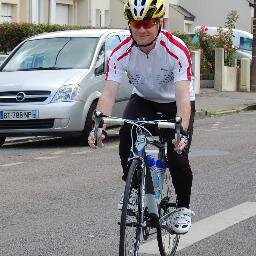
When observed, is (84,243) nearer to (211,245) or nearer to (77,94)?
(211,245)

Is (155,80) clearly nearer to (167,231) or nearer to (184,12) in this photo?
(167,231)

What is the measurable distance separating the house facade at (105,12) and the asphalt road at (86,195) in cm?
738

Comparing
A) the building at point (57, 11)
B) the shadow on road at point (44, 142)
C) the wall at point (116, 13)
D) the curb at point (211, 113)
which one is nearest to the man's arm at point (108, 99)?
the shadow on road at point (44, 142)

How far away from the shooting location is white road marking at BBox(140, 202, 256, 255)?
22.5 ft

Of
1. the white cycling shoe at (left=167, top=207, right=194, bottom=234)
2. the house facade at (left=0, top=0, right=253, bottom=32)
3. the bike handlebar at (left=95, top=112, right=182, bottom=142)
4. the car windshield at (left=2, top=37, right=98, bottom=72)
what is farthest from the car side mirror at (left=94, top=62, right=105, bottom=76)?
the bike handlebar at (left=95, top=112, right=182, bottom=142)

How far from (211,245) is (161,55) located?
178 cm

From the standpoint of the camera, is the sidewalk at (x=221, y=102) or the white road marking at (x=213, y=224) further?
the sidewalk at (x=221, y=102)

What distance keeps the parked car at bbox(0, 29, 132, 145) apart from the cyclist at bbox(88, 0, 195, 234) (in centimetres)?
778

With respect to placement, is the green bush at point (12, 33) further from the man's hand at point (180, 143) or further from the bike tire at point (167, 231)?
the man's hand at point (180, 143)

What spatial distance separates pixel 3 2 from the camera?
112 ft

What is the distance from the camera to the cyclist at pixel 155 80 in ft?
18.8

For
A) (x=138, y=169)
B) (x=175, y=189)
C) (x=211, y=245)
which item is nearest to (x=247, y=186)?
(x=211, y=245)

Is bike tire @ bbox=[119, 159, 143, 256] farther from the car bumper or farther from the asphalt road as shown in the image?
the car bumper

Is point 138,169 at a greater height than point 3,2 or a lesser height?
lesser
